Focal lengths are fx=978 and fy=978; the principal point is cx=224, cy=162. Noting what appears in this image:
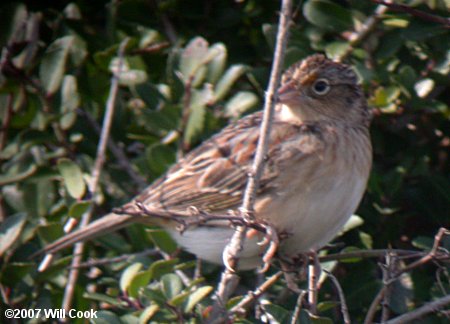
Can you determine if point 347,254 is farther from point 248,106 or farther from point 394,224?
point 248,106

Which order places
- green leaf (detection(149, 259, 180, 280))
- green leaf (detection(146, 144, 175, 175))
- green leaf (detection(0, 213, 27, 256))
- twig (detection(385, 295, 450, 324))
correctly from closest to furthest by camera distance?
twig (detection(385, 295, 450, 324)) < green leaf (detection(149, 259, 180, 280)) < green leaf (detection(0, 213, 27, 256)) < green leaf (detection(146, 144, 175, 175))

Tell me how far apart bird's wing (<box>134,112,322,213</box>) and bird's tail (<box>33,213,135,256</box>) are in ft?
0.42

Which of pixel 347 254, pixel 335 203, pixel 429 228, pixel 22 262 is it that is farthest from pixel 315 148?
pixel 22 262

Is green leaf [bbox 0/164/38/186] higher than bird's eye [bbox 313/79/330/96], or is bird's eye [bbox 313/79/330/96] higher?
bird's eye [bbox 313/79/330/96]

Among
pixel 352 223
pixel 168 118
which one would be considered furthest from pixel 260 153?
pixel 168 118

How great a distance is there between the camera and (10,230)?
3.48 meters

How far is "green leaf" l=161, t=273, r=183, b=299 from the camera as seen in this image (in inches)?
121

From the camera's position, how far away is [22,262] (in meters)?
3.58

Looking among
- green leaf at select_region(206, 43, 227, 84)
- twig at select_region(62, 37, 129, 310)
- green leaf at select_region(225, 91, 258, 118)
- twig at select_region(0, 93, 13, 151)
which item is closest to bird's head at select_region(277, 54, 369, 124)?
green leaf at select_region(225, 91, 258, 118)

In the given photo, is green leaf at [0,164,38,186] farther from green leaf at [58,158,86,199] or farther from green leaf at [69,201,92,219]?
green leaf at [69,201,92,219]

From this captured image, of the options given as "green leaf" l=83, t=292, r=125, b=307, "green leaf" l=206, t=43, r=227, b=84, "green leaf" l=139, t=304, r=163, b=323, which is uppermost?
"green leaf" l=206, t=43, r=227, b=84

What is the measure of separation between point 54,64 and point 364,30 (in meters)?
1.25

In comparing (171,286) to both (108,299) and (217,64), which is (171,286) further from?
(217,64)

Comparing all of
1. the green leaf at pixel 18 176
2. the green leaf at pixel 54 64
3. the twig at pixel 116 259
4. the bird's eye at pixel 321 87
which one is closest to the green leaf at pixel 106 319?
the twig at pixel 116 259
